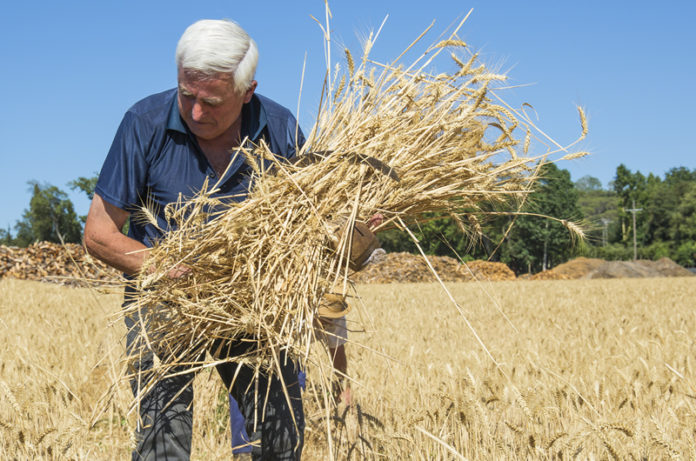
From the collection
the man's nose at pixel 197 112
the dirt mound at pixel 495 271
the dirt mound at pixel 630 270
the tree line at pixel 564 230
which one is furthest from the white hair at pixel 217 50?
the tree line at pixel 564 230

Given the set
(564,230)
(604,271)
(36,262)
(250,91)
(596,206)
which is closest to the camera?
(250,91)

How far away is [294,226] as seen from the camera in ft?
5.36

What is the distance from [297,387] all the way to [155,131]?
0.97 m

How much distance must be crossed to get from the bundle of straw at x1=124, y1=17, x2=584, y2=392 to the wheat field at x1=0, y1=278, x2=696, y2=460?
0.21 meters

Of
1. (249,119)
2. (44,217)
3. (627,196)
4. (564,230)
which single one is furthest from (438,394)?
(627,196)

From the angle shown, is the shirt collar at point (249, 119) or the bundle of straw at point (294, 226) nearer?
the bundle of straw at point (294, 226)

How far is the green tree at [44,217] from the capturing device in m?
40.3

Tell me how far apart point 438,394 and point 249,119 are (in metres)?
1.53

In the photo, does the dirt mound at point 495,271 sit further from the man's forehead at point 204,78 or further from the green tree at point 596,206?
the man's forehead at point 204,78

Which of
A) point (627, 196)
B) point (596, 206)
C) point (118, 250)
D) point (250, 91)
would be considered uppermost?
point (596, 206)

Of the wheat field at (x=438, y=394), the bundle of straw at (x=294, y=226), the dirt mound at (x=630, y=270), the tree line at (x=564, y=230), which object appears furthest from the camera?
the tree line at (x=564, y=230)

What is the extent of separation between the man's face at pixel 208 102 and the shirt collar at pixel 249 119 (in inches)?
1.1

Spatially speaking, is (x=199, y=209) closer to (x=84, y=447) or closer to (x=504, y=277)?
(x=84, y=447)

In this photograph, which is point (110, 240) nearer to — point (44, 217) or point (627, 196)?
point (44, 217)
